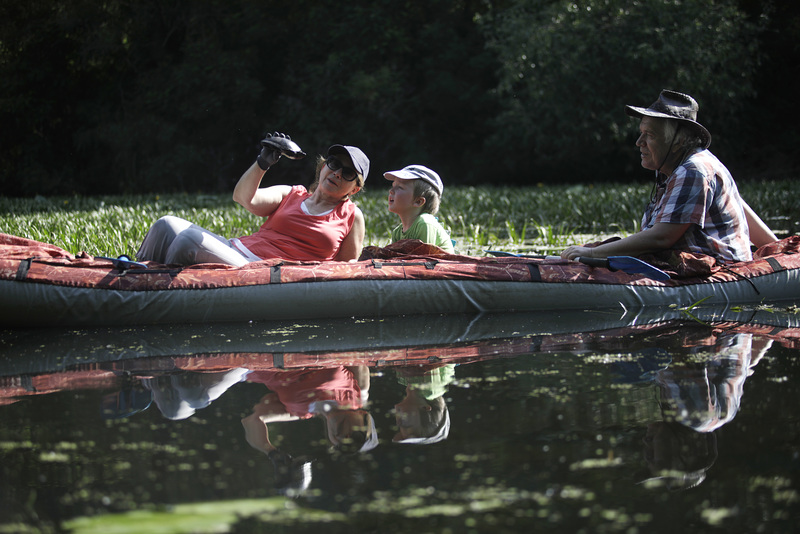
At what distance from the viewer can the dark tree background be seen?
58.6 ft

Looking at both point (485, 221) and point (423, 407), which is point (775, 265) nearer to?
point (423, 407)

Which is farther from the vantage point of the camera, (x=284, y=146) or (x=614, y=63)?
(x=614, y=63)

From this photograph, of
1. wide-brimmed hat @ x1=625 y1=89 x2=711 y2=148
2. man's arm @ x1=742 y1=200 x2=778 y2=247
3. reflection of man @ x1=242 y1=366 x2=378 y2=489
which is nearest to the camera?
reflection of man @ x1=242 y1=366 x2=378 y2=489

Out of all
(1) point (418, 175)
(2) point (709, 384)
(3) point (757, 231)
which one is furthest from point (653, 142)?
(2) point (709, 384)

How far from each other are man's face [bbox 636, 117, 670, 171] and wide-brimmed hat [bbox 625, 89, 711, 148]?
5 centimetres

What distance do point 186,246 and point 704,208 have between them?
2586 mm

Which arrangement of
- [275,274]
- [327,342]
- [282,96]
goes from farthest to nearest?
[282,96] → [275,274] → [327,342]

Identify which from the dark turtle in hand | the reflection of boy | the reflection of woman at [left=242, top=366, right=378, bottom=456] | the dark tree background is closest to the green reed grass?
the dark turtle in hand

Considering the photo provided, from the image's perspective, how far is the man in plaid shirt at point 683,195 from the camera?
3.83 m

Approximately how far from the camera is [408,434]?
6.66 feet

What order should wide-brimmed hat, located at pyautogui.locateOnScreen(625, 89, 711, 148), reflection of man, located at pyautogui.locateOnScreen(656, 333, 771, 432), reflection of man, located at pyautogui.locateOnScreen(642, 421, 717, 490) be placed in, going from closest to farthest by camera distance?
reflection of man, located at pyautogui.locateOnScreen(642, 421, 717, 490) < reflection of man, located at pyautogui.locateOnScreen(656, 333, 771, 432) < wide-brimmed hat, located at pyautogui.locateOnScreen(625, 89, 711, 148)

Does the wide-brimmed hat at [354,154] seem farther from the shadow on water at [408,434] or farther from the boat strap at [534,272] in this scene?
the shadow on water at [408,434]

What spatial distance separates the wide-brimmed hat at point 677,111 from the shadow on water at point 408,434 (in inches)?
45.4

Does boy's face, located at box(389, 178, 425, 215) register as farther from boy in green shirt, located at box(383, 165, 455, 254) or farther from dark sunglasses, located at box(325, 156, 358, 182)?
dark sunglasses, located at box(325, 156, 358, 182)
